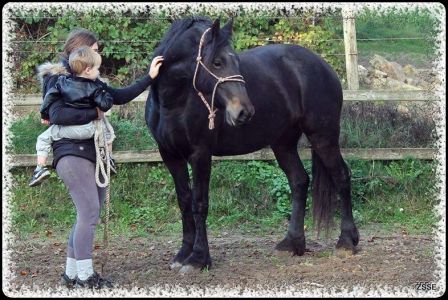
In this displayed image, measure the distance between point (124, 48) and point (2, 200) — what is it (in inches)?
123

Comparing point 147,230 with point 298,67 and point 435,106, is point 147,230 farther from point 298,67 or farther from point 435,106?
point 435,106

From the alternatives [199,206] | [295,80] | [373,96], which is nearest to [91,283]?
[199,206]

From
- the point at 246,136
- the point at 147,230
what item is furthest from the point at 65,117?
the point at 147,230

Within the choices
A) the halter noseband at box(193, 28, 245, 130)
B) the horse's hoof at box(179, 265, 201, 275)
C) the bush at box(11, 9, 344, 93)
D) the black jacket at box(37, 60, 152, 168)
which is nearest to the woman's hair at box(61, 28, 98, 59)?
the black jacket at box(37, 60, 152, 168)

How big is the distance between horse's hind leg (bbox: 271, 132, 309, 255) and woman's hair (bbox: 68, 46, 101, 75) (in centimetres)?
214

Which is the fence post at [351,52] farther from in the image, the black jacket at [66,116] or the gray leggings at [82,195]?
the gray leggings at [82,195]

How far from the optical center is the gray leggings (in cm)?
465

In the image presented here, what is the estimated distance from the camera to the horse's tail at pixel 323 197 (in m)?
6.19

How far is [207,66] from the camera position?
5.01m

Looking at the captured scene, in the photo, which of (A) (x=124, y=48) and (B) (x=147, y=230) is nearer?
(B) (x=147, y=230)

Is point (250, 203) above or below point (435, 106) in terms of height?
below

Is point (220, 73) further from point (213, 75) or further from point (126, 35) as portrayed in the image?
point (126, 35)

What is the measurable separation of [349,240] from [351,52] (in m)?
2.81

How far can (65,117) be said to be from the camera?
463 cm
